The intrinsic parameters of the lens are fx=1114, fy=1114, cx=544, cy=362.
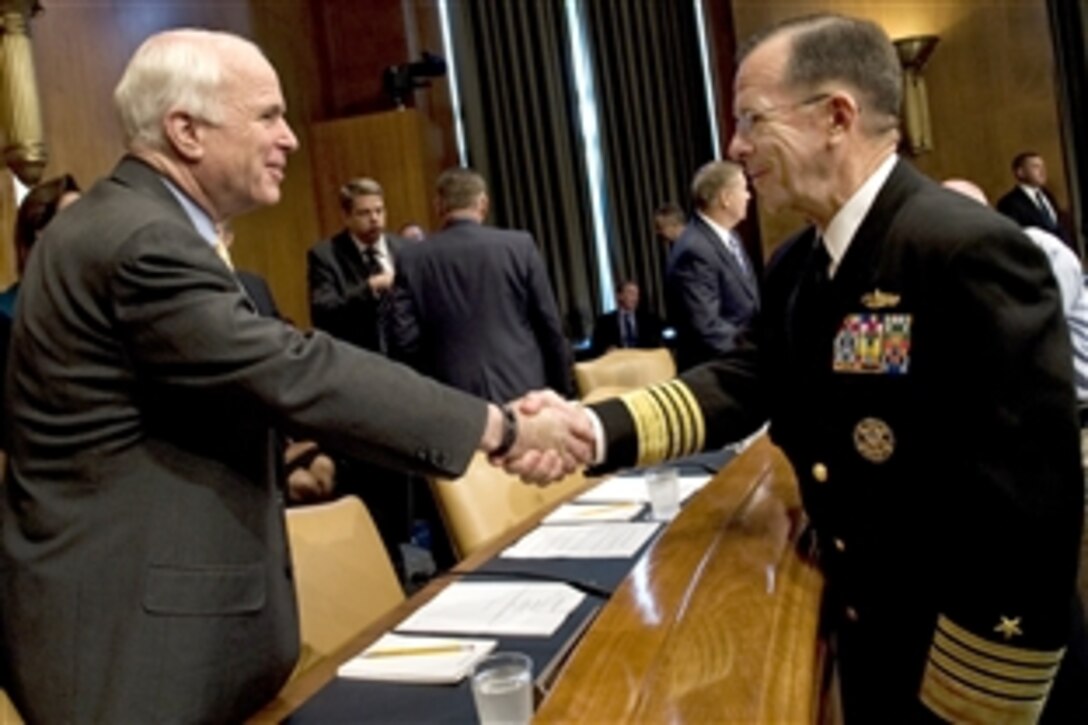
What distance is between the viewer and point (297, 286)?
662 cm

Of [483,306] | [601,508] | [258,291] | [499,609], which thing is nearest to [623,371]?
[483,306]

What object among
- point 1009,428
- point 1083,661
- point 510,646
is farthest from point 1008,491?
point 510,646

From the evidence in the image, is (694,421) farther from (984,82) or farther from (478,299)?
(984,82)

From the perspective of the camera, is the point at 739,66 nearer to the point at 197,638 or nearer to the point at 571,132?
the point at 197,638

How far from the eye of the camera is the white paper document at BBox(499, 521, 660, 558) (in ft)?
6.29

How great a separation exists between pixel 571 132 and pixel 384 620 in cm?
689

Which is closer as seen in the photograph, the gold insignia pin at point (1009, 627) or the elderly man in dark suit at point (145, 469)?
the gold insignia pin at point (1009, 627)

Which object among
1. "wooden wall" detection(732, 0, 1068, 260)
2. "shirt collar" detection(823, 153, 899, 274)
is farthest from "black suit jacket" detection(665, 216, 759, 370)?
"wooden wall" detection(732, 0, 1068, 260)

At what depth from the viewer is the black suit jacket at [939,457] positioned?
3.92ft

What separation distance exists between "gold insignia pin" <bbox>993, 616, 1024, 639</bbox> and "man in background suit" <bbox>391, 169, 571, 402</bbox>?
288cm

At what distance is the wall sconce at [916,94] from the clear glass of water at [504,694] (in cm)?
784

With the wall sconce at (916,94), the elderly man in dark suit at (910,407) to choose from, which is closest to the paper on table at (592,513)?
the elderly man in dark suit at (910,407)

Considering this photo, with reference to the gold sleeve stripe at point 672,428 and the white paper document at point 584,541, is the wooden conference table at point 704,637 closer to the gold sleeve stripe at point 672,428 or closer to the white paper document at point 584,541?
the gold sleeve stripe at point 672,428

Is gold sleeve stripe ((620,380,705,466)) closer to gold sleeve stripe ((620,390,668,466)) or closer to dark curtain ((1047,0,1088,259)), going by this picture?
gold sleeve stripe ((620,390,668,466))
